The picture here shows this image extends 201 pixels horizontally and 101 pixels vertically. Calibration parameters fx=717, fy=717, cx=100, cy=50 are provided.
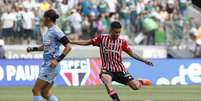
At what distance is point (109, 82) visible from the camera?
52.1 feet

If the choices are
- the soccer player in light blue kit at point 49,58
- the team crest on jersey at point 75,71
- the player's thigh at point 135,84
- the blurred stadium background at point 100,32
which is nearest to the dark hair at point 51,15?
the soccer player in light blue kit at point 49,58

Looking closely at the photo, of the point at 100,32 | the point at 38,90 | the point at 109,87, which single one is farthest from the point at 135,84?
the point at 100,32

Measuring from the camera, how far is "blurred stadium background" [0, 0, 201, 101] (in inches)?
1126

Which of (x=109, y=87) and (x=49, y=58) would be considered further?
(x=109, y=87)

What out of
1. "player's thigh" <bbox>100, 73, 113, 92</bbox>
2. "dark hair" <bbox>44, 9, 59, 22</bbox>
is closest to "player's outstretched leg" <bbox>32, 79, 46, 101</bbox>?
"dark hair" <bbox>44, 9, 59, 22</bbox>

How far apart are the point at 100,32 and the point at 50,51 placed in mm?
17659

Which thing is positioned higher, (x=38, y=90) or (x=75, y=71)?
(x=38, y=90)

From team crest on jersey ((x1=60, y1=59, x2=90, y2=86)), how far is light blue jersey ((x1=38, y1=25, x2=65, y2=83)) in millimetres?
13835

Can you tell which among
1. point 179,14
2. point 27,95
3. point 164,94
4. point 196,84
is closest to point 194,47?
point 179,14

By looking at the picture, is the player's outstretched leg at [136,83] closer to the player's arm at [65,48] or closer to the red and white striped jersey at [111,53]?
the red and white striped jersey at [111,53]

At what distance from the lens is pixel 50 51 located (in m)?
14.8

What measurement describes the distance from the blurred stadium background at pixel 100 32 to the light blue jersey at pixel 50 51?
38.2 feet

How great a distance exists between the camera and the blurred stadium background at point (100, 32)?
1126 inches

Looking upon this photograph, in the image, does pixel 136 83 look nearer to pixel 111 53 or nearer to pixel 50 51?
pixel 111 53
